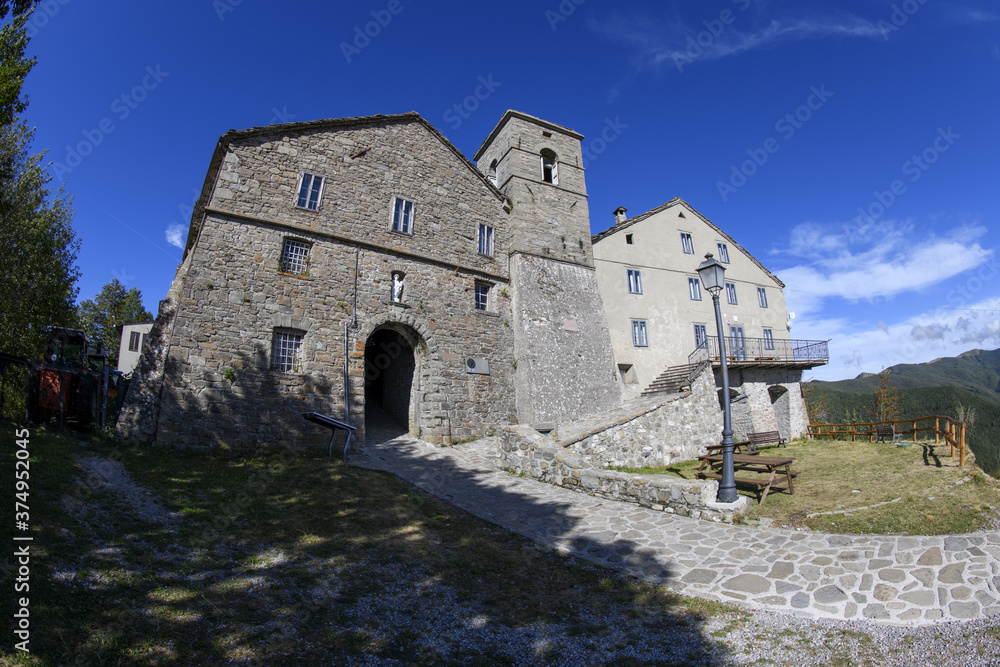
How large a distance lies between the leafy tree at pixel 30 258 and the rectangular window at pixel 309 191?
11.8 metres

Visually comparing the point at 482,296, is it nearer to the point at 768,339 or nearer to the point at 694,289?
the point at 694,289

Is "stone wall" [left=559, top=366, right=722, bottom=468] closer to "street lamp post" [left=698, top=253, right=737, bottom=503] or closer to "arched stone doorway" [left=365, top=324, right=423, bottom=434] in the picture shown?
"street lamp post" [left=698, top=253, right=737, bottom=503]

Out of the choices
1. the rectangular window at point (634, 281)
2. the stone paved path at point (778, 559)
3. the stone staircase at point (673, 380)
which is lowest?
the stone paved path at point (778, 559)

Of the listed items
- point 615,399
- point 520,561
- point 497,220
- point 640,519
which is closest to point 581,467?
point 640,519

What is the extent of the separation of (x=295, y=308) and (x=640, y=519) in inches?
435

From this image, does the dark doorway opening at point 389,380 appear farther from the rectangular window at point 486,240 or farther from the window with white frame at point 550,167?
the window with white frame at point 550,167

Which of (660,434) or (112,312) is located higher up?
(112,312)

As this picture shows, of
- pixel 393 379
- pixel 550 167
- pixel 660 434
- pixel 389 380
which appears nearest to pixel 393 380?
pixel 393 379

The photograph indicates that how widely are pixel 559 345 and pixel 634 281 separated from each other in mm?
6377

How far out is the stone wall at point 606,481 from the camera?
786 centimetres

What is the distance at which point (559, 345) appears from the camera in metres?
18.0

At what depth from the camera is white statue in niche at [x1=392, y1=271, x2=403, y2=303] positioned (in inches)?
612

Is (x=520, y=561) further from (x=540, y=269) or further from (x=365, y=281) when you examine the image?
(x=540, y=269)

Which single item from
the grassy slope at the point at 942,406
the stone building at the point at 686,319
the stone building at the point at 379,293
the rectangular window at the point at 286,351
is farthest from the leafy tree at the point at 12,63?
the grassy slope at the point at 942,406
